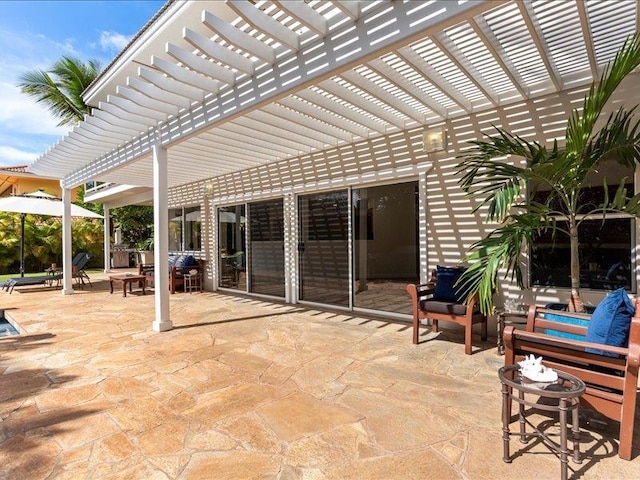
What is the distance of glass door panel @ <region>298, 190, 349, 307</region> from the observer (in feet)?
21.4

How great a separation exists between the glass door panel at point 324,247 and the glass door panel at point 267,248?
2.26 ft

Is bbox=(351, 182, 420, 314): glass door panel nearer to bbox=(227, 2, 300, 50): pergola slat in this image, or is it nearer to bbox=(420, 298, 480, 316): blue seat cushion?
bbox=(420, 298, 480, 316): blue seat cushion

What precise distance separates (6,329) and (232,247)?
15.1 feet

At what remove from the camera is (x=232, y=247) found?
356 inches

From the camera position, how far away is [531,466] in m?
2.06

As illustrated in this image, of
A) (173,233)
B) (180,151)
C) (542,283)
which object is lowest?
(542,283)

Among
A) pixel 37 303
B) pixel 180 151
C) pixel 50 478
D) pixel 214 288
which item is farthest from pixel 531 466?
pixel 37 303

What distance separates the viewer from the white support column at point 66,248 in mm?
9156

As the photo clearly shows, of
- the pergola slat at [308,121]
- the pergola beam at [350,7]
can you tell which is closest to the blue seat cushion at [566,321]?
the pergola beam at [350,7]

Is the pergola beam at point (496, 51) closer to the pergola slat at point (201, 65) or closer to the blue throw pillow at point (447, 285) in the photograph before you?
the blue throw pillow at point (447, 285)

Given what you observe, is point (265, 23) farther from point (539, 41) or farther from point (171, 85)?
point (539, 41)

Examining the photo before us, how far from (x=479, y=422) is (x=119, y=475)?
242 cm

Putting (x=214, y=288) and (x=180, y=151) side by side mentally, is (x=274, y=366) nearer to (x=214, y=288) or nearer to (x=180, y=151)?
(x=180, y=151)

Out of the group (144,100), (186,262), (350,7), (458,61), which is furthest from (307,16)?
(186,262)
